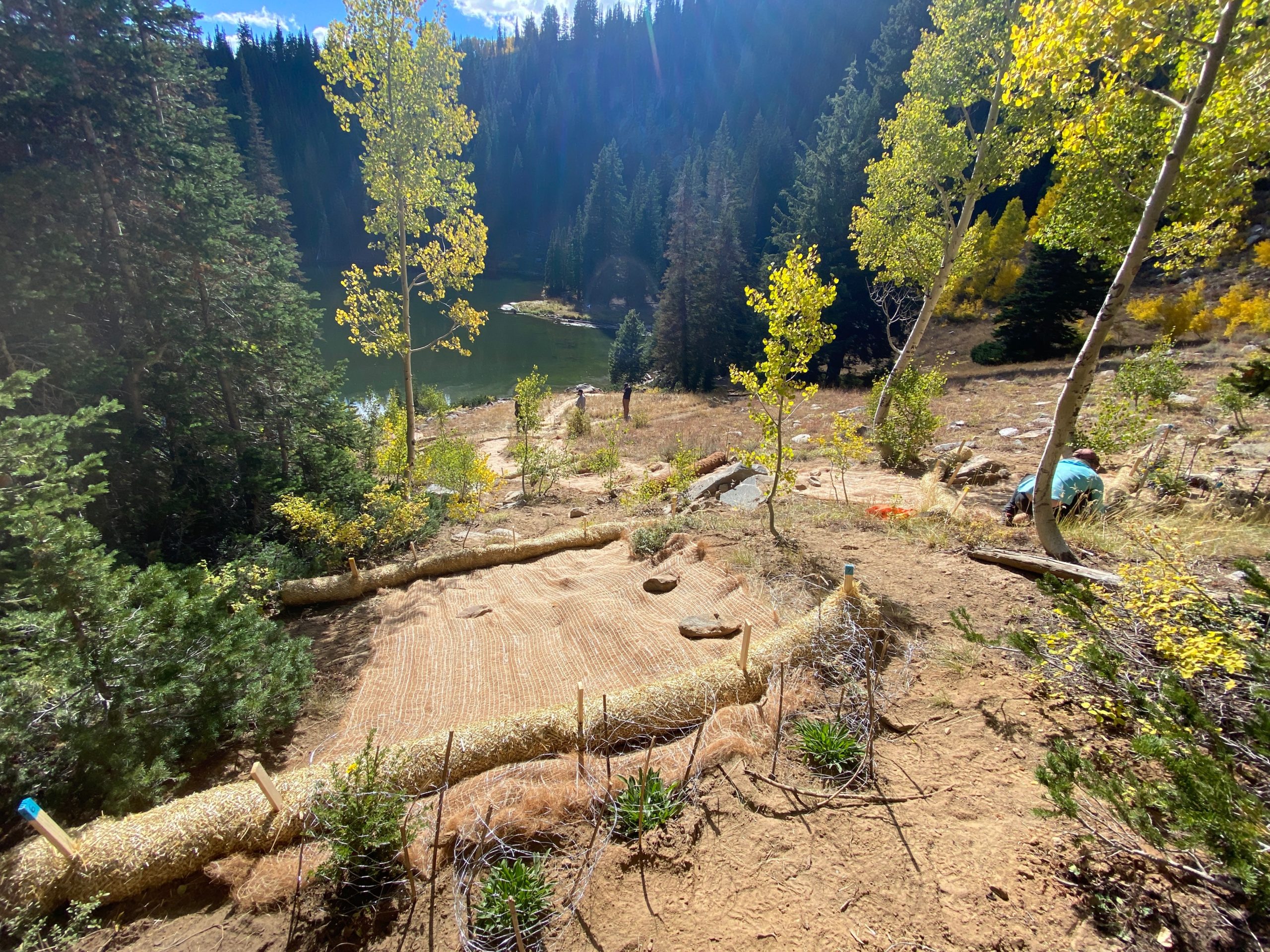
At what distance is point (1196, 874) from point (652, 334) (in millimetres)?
34162

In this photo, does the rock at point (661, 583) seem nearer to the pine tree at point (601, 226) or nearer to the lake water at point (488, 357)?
the lake water at point (488, 357)

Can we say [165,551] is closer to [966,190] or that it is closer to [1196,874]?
[1196,874]

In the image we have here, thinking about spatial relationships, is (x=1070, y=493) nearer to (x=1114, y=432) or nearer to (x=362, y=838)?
(x=1114, y=432)

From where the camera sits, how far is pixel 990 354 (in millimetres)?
23734

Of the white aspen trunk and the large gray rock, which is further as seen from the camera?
the large gray rock

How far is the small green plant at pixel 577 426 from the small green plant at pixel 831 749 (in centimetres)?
1674

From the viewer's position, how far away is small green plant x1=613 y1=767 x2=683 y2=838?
319cm

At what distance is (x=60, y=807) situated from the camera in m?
3.43

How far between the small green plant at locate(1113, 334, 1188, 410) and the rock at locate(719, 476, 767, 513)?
6.90 m

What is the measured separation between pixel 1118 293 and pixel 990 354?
2264 centimetres

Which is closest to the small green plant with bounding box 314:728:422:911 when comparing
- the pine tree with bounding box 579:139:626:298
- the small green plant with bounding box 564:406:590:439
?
the small green plant with bounding box 564:406:590:439

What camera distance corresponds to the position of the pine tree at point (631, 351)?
34.8m

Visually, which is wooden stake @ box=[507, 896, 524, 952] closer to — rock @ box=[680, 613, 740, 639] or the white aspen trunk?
rock @ box=[680, 613, 740, 639]

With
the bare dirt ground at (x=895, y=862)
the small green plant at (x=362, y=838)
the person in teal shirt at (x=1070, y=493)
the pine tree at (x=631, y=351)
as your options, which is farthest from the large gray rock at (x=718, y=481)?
the pine tree at (x=631, y=351)
